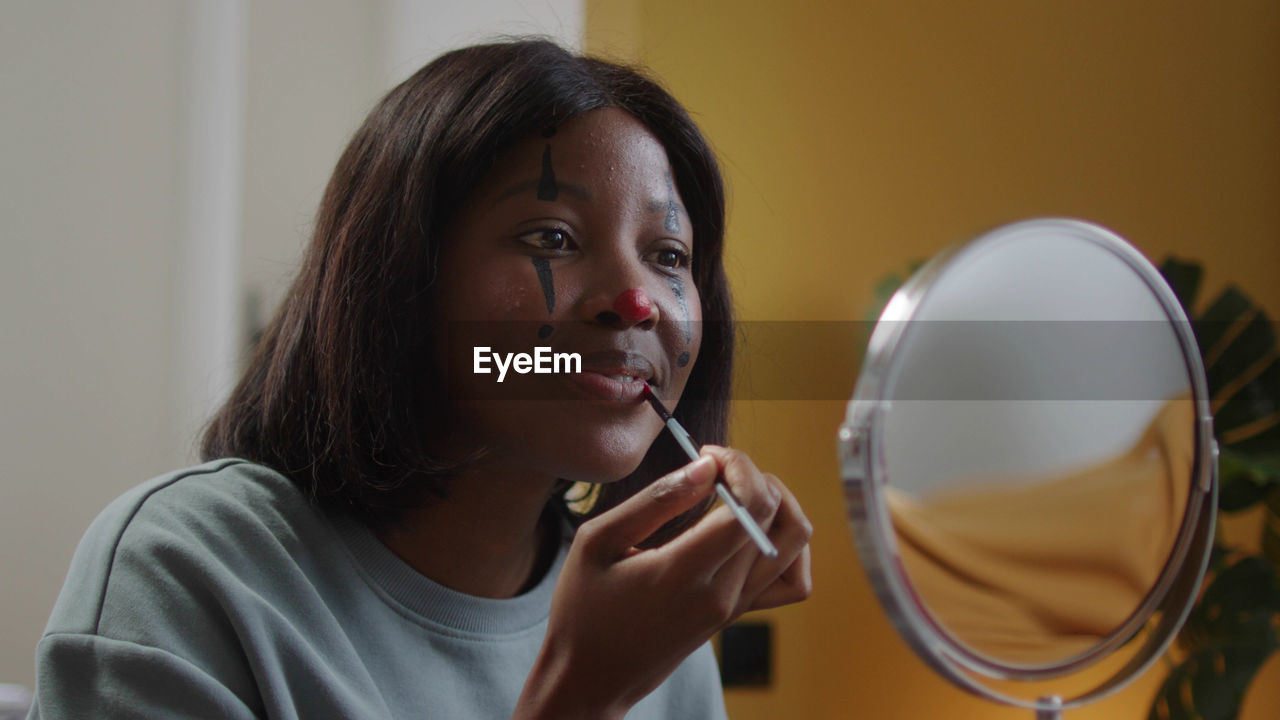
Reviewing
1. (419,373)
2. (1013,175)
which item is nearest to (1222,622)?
(1013,175)

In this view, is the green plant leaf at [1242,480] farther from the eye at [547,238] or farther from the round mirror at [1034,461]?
the eye at [547,238]

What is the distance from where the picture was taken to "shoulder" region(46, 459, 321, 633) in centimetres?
60

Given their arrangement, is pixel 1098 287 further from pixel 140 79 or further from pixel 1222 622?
pixel 140 79

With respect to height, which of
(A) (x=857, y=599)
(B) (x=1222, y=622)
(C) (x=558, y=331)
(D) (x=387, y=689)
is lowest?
(A) (x=857, y=599)

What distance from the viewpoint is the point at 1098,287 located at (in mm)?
458

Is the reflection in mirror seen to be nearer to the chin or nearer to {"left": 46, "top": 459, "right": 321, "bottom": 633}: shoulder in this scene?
the chin

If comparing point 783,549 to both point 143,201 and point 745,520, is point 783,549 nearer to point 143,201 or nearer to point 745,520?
point 745,520

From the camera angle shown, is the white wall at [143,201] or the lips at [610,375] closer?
the lips at [610,375]

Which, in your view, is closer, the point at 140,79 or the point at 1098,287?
the point at 1098,287

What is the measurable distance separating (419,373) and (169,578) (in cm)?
22

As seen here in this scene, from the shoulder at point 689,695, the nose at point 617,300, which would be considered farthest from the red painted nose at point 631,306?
the shoulder at point 689,695

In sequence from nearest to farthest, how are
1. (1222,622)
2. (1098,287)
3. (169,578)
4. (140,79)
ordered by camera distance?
(1098,287)
(169,578)
(1222,622)
(140,79)

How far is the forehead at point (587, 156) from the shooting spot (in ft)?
2.28

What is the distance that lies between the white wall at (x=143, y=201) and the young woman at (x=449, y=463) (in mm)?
664
